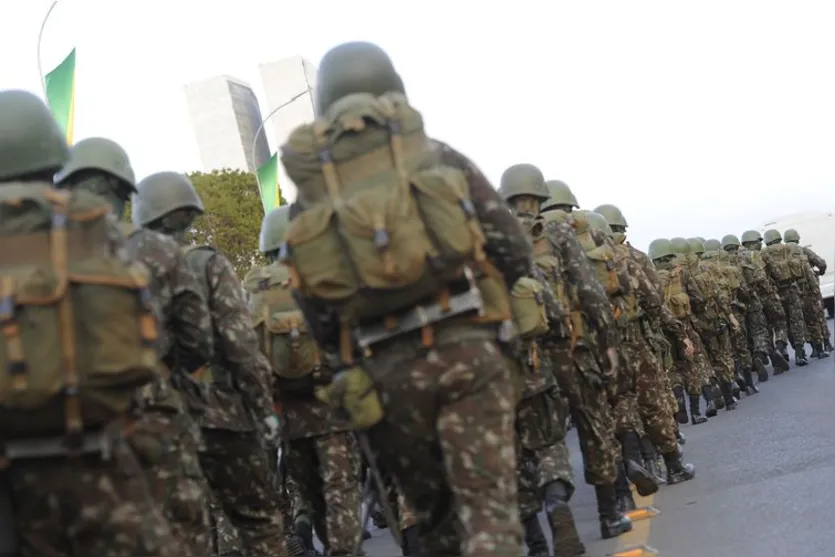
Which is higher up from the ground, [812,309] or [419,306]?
[812,309]

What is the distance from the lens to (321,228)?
4.50m

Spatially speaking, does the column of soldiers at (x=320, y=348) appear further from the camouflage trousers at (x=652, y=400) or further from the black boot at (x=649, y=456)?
the black boot at (x=649, y=456)

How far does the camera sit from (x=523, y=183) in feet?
25.3

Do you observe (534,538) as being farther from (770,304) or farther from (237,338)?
(770,304)

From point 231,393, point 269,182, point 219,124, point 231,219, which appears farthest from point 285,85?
point 231,393

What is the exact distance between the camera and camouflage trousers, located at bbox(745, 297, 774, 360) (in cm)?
1936

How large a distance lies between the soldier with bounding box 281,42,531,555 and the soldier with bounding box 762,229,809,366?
17.0 meters

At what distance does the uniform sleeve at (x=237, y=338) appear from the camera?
20.1 ft

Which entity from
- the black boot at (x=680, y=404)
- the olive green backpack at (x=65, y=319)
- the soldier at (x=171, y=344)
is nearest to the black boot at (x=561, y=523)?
the soldier at (x=171, y=344)

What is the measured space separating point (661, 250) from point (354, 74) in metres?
11.9

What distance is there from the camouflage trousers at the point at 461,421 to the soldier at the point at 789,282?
56.1ft

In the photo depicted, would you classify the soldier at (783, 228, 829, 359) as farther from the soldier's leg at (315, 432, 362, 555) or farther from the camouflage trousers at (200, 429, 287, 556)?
the camouflage trousers at (200, 429, 287, 556)

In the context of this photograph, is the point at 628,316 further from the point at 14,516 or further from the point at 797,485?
the point at 14,516

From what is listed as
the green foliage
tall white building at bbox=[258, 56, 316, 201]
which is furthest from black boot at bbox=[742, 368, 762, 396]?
tall white building at bbox=[258, 56, 316, 201]
